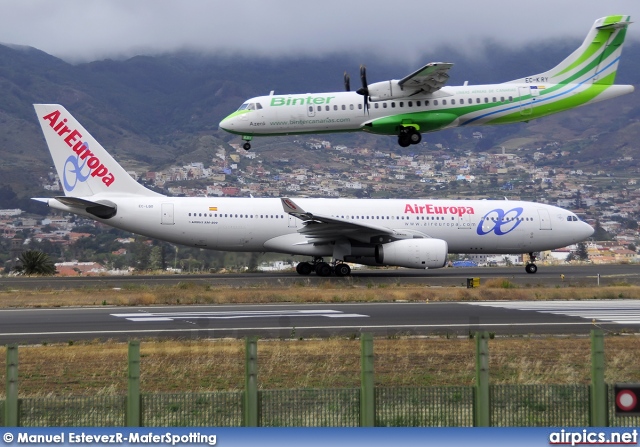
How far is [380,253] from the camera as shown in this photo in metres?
47.9

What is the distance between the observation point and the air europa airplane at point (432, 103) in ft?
113

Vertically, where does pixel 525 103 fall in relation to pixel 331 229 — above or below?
above

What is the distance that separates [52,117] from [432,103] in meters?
22.4

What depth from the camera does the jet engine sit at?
47.1 meters

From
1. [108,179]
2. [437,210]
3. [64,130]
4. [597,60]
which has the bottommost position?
[437,210]

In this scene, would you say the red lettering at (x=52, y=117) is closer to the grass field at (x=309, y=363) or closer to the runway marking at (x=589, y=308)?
the runway marking at (x=589, y=308)

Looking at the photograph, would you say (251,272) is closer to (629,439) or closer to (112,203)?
(112,203)

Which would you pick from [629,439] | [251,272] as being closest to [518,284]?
[251,272]

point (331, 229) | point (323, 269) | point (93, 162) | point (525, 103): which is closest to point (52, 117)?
point (93, 162)

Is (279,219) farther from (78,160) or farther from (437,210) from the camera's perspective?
(78,160)

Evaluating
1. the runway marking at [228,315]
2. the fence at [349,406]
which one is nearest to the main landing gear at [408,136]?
the runway marking at [228,315]

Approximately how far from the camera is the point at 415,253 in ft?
155

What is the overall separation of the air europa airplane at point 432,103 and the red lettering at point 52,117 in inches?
677

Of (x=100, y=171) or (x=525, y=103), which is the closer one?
(x=525, y=103)
